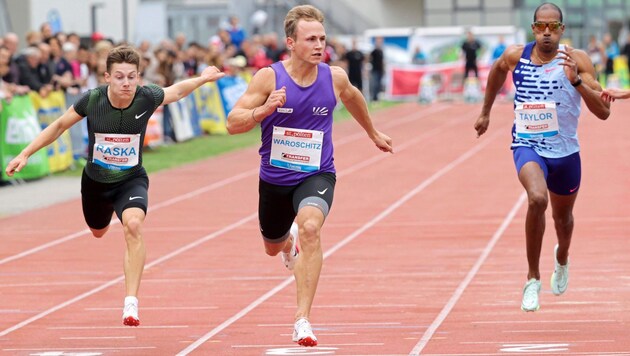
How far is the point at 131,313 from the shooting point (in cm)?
802

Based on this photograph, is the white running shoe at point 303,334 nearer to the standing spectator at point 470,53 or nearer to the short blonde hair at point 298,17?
the short blonde hair at point 298,17

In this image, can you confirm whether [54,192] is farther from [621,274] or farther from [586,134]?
[586,134]

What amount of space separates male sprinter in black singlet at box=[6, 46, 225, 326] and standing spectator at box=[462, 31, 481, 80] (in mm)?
30414

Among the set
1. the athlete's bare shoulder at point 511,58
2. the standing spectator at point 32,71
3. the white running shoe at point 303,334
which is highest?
the athlete's bare shoulder at point 511,58

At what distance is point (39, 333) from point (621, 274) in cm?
472

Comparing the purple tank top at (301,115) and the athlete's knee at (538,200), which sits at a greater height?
the purple tank top at (301,115)

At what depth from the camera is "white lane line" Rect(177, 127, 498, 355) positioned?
29.6 ft

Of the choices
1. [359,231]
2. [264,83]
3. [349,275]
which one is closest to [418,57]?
[359,231]

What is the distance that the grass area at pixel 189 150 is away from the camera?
2238 centimetres

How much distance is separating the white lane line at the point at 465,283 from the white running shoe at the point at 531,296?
565 mm

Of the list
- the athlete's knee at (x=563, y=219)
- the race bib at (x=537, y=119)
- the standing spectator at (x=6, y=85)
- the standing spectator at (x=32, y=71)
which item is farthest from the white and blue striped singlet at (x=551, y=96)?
the standing spectator at (x=32, y=71)

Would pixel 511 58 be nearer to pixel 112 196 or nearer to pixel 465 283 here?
pixel 465 283

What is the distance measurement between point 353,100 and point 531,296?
1.75 metres

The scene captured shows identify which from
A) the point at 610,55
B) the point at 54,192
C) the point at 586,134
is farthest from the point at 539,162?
the point at 610,55
